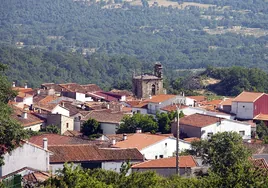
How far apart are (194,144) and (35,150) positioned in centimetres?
1041

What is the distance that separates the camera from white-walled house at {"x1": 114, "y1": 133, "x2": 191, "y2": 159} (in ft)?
136

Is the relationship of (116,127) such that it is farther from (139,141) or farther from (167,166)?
(167,166)

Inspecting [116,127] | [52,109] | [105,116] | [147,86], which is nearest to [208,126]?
[116,127]

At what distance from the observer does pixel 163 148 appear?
42.6m

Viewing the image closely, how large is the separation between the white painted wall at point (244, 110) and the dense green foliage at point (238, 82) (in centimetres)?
2524

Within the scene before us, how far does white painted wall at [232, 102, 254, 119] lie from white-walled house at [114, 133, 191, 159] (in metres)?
11.1

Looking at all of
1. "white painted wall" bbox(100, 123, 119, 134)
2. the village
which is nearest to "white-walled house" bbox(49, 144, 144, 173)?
the village

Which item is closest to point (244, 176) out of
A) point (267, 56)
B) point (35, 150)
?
point (35, 150)

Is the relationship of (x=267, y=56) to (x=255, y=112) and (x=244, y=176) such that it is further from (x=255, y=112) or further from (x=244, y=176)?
(x=244, y=176)

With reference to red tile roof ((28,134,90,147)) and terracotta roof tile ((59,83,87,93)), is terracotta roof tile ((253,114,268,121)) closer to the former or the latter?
red tile roof ((28,134,90,147))

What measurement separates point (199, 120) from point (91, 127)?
538cm

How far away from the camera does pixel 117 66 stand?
5089 inches

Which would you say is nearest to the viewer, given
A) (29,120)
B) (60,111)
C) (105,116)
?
(29,120)

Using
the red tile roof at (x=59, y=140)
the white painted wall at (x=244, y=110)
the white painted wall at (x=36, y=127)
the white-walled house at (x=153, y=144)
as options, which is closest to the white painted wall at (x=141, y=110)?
the white painted wall at (x=244, y=110)
